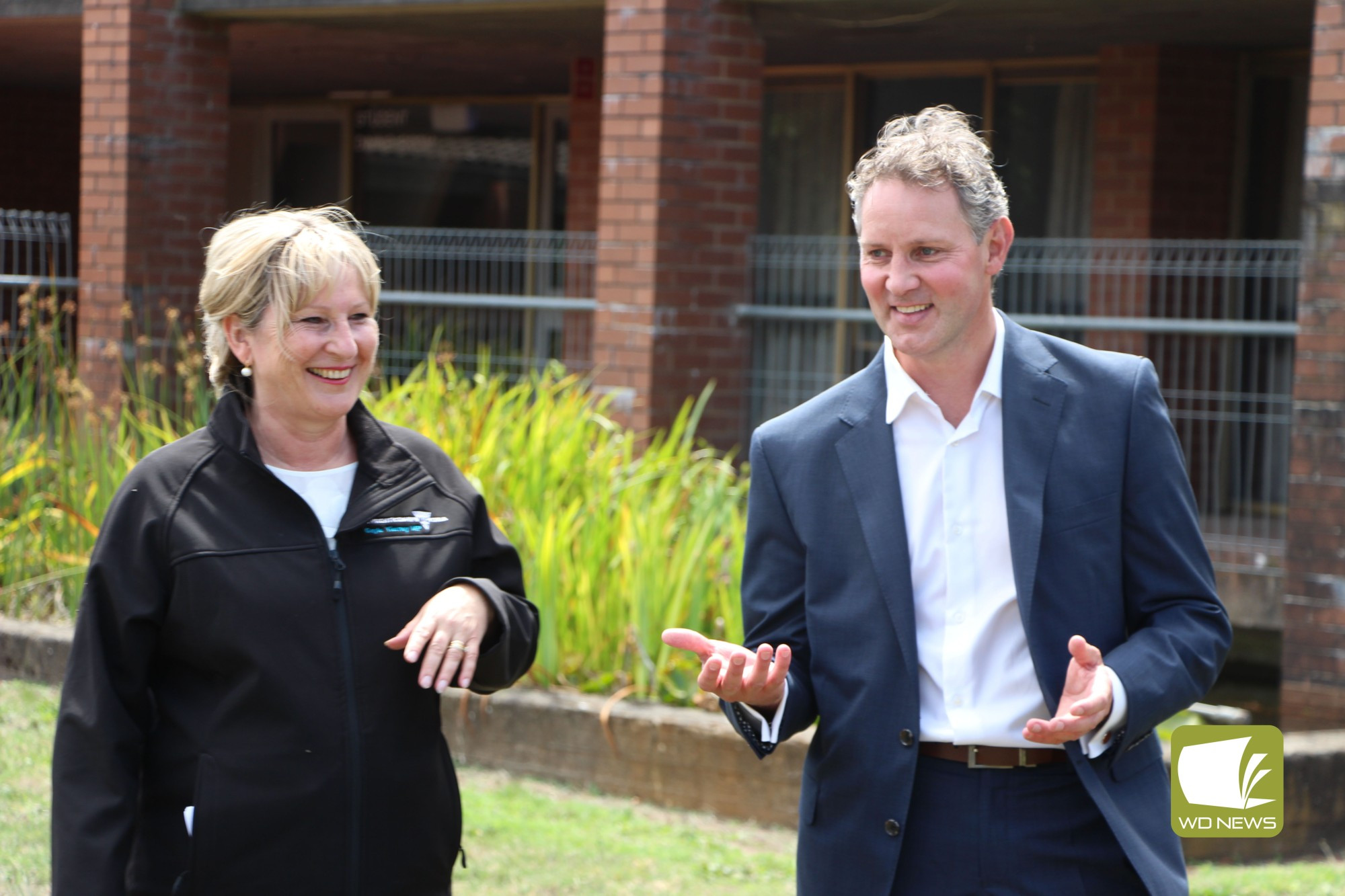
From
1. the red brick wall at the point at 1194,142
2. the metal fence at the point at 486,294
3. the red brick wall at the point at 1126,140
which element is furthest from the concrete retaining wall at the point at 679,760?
the red brick wall at the point at 1194,142

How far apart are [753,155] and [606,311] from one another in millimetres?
1283

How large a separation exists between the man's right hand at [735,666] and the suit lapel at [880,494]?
7.6 inches

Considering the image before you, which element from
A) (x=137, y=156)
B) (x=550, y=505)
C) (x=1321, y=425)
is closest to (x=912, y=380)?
(x=550, y=505)

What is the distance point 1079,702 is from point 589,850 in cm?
294

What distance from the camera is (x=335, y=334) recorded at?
2688mm

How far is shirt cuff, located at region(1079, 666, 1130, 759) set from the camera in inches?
92.7

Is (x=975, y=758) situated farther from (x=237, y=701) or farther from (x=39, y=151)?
(x=39, y=151)

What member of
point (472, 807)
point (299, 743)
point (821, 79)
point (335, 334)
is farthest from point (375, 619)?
point (821, 79)

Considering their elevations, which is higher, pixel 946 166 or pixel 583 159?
pixel 583 159

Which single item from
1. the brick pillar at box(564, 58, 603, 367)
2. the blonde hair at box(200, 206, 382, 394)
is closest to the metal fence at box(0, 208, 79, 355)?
the brick pillar at box(564, 58, 603, 367)

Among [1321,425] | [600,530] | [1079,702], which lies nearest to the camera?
[1079,702]

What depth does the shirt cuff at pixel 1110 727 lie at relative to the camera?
2354 millimetres

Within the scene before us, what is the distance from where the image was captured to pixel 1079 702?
228 cm

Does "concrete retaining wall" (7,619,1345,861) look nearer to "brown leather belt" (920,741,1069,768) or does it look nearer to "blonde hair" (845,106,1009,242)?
"brown leather belt" (920,741,1069,768)
